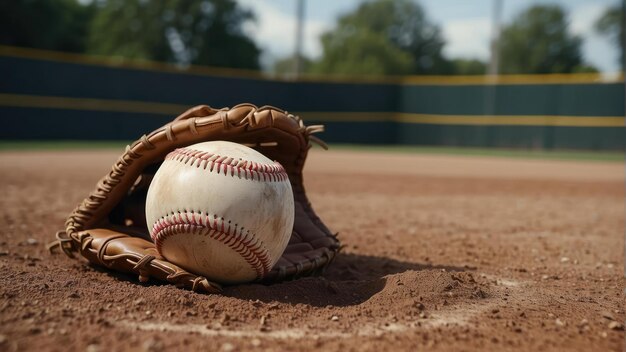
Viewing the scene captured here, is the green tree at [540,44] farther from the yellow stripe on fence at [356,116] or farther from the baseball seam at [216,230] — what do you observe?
the baseball seam at [216,230]

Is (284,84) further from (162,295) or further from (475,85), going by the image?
(162,295)

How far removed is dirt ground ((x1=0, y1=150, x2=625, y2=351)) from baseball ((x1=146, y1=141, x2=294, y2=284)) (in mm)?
139

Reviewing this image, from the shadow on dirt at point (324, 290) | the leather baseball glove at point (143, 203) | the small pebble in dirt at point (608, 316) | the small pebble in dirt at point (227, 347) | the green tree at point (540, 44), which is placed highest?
the green tree at point (540, 44)

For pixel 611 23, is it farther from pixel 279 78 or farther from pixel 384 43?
pixel 279 78

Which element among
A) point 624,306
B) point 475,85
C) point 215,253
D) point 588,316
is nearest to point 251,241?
point 215,253

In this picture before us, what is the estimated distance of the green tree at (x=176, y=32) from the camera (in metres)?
34.8

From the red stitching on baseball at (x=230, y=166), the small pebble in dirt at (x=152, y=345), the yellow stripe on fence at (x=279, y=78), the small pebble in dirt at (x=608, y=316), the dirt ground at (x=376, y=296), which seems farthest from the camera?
the yellow stripe on fence at (x=279, y=78)

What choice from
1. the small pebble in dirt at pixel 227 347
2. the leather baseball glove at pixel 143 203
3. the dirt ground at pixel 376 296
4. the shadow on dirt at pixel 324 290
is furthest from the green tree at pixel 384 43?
the small pebble in dirt at pixel 227 347

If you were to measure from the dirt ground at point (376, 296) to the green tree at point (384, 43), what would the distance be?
3877 cm

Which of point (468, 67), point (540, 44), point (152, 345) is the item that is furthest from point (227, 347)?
point (540, 44)

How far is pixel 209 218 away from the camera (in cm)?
219

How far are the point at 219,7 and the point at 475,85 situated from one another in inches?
877

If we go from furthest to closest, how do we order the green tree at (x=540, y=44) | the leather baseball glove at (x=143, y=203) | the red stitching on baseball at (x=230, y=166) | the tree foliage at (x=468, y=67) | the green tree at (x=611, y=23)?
the tree foliage at (x=468, y=67) < the green tree at (x=540, y=44) < the green tree at (x=611, y=23) < the leather baseball glove at (x=143, y=203) < the red stitching on baseball at (x=230, y=166)

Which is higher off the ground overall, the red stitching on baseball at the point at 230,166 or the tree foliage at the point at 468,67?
the tree foliage at the point at 468,67
